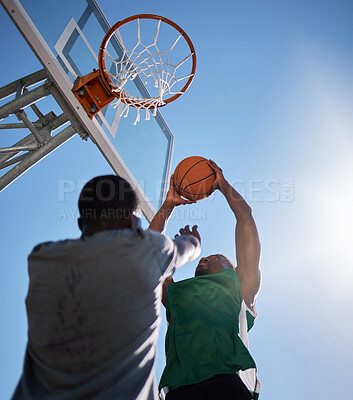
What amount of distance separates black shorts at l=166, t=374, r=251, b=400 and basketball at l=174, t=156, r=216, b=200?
1588mm

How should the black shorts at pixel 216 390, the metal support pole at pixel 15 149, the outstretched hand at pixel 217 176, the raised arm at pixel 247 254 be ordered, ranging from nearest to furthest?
the black shorts at pixel 216 390
the raised arm at pixel 247 254
the outstretched hand at pixel 217 176
the metal support pole at pixel 15 149

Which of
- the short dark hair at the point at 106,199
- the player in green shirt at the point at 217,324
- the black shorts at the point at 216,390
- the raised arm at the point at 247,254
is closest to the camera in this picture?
the short dark hair at the point at 106,199

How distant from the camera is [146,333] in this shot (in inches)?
55.9

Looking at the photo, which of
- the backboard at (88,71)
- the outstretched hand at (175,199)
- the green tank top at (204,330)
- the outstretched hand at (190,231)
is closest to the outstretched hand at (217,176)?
the outstretched hand at (175,199)

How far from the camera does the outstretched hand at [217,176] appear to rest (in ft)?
10.3

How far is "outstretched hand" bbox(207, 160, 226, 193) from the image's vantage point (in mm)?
3129

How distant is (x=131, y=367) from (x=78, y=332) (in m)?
0.25

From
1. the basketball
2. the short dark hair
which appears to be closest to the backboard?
the basketball

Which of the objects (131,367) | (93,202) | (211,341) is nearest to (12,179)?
Result: (93,202)

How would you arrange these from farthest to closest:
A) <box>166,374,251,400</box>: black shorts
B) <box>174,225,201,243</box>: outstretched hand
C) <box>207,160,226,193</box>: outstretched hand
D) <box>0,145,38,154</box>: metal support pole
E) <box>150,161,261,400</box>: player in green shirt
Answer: <box>0,145,38,154</box>: metal support pole → <box>207,160,226,193</box>: outstretched hand → <box>174,225,201,243</box>: outstretched hand → <box>150,161,261,400</box>: player in green shirt → <box>166,374,251,400</box>: black shorts

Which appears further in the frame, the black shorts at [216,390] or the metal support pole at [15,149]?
the metal support pole at [15,149]

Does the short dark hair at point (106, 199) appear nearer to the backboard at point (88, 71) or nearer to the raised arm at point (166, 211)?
the raised arm at point (166, 211)

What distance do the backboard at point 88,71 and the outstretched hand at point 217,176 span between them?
3.31 feet

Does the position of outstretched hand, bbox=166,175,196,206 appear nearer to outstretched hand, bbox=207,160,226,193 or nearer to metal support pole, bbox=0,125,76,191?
outstretched hand, bbox=207,160,226,193
